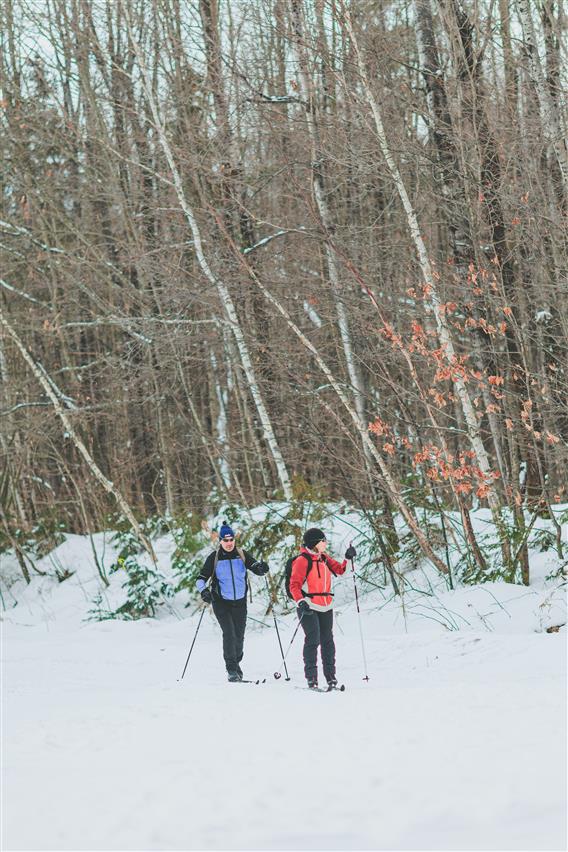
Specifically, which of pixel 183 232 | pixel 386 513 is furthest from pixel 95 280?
pixel 386 513

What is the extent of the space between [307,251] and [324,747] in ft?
43.1

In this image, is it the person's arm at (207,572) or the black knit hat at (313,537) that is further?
the person's arm at (207,572)

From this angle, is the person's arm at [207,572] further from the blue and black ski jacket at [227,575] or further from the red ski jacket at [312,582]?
the red ski jacket at [312,582]

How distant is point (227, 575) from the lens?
11.6 meters

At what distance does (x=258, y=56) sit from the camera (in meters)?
20.8

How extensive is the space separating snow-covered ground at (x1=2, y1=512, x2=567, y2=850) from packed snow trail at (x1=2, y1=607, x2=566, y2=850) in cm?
1

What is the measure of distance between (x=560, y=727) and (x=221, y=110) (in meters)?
14.7

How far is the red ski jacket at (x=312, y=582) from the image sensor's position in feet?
34.4

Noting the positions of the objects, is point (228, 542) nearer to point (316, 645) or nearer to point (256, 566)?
point (256, 566)

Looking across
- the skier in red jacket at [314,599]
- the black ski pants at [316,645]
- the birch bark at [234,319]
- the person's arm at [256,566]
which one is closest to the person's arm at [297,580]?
the skier in red jacket at [314,599]

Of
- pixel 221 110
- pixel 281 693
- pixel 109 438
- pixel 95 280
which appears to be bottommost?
pixel 281 693

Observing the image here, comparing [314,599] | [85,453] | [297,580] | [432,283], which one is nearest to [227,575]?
[297,580]

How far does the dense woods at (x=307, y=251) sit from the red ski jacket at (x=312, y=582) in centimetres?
256

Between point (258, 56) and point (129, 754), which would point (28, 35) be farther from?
point (129, 754)
